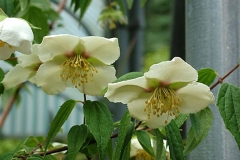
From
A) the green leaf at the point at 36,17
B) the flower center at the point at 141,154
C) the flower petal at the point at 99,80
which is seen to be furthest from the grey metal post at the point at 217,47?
the green leaf at the point at 36,17

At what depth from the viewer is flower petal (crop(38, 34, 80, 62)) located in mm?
709

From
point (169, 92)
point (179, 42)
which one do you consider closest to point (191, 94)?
point (169, 92)

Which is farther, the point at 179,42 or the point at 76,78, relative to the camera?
the point at 179,42

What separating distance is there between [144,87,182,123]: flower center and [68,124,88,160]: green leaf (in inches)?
3.6

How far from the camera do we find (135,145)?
0.89 meters

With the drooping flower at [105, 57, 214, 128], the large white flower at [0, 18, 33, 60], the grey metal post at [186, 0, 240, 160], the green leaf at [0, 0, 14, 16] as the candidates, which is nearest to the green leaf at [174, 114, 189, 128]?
the drooping flower at [105, 57, 214, 128]

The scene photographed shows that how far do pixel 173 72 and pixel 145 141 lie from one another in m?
0.11

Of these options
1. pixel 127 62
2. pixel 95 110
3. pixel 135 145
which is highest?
pixel 95 110

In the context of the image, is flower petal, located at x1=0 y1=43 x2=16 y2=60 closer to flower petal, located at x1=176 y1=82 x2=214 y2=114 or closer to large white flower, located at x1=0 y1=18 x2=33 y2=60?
large white flower, located at x1=0 y1=18 x2=33 y2=60

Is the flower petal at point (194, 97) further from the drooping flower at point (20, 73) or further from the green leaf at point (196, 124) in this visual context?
the drooping flower at point (20, 73)

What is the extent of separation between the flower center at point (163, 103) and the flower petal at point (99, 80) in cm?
7

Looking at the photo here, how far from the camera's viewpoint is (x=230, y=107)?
0.66 meters

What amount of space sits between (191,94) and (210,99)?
30 mm

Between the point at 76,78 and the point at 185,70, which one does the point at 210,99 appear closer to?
the point at 185,70
